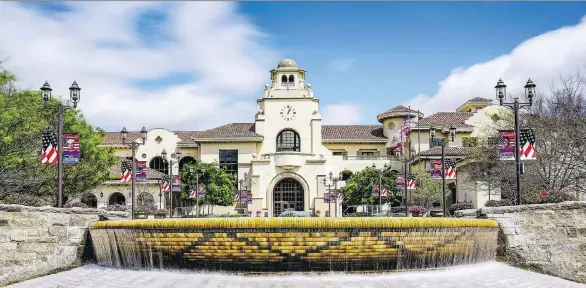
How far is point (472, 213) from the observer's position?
63.7 ft

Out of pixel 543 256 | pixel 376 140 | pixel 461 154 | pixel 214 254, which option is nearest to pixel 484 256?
pixel 543 256

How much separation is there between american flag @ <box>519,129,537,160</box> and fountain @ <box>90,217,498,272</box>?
797 centimetres

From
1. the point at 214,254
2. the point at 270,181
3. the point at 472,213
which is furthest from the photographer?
the point at 270,181

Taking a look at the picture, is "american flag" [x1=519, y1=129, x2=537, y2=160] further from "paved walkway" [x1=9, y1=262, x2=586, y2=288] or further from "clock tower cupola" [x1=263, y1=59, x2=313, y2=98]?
"clock tower cupola" [x1=263, y1=59, x2=313, y2=98]

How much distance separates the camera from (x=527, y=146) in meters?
22.6

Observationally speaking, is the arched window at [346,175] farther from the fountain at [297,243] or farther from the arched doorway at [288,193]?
the fountain at [297,243]

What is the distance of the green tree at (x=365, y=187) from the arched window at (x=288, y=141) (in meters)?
9.69

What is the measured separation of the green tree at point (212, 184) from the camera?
214 ft

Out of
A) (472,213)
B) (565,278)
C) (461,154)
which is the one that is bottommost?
(565,278)

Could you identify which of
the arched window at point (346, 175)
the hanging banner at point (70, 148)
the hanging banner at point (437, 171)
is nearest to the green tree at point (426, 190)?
the arched window at point (346, 175)

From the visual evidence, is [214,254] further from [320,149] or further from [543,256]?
[320,149]

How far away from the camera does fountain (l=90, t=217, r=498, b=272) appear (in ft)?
47.1

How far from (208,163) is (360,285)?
57718mm

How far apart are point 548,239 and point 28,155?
81.6 feet
